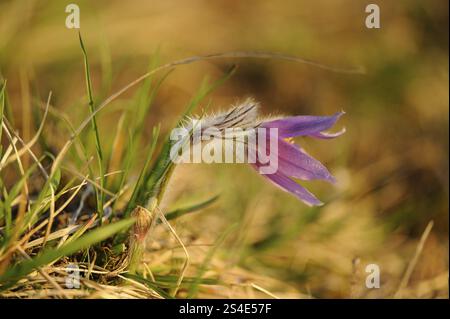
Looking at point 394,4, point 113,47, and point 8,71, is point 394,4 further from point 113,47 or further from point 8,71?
point 8,71

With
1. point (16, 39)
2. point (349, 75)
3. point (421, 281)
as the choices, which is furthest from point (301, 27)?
point (421, 281)

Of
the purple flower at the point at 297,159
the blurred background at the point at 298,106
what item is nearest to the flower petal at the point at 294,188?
the purple flower at the point at 297,159

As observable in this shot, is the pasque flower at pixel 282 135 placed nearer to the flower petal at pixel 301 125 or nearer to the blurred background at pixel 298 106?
the flower petal at pixel 301 125

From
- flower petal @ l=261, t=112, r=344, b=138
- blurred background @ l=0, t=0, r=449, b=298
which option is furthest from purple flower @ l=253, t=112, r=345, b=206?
blurred background @ l=0, t=0, r=449, b=298

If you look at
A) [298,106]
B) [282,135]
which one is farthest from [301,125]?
[298,106]

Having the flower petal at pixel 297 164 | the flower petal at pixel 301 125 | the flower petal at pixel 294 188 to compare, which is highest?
the flower petal at pixel 301 125

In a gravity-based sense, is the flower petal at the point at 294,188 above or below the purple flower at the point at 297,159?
below

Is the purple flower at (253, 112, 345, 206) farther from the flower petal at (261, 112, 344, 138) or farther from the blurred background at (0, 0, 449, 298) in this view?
the blurred background at (0, 0, 449, 298)
